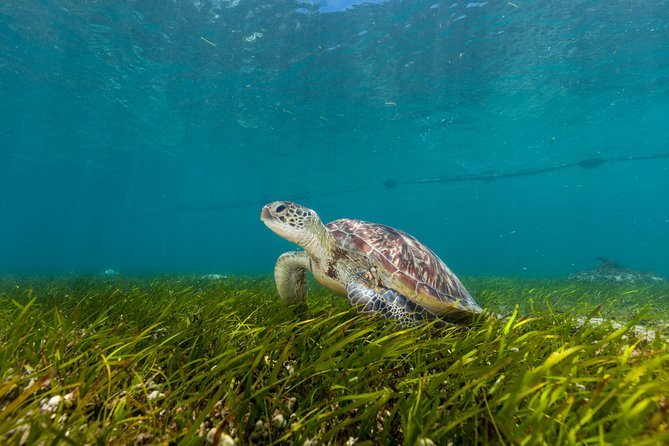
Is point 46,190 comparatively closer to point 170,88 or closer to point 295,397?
point 170,88

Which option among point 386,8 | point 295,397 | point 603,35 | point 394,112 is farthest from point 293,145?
point 295,397

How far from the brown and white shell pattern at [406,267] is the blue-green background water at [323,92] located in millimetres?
11909

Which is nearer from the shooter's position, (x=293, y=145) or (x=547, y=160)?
A: (x=293, y=145)

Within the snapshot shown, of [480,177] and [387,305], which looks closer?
[387,305]

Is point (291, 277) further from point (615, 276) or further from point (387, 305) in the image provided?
point (615, 276)

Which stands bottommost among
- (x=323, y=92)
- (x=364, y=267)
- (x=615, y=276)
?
(x=615, y=276)

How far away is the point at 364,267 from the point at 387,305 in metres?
0.61

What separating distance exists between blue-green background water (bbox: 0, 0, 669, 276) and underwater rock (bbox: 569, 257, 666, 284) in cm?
985

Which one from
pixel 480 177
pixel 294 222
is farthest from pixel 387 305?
pixel 480 177

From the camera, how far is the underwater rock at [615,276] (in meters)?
11.5

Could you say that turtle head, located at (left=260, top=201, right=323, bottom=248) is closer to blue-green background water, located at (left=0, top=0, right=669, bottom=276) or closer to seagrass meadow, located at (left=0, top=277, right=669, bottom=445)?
seagrass meadow, located at (left=0, top=277, right=669, bottom=445)

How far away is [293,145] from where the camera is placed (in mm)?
25469

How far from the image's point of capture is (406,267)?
297 cm

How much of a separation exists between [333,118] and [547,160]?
24.2 meters
